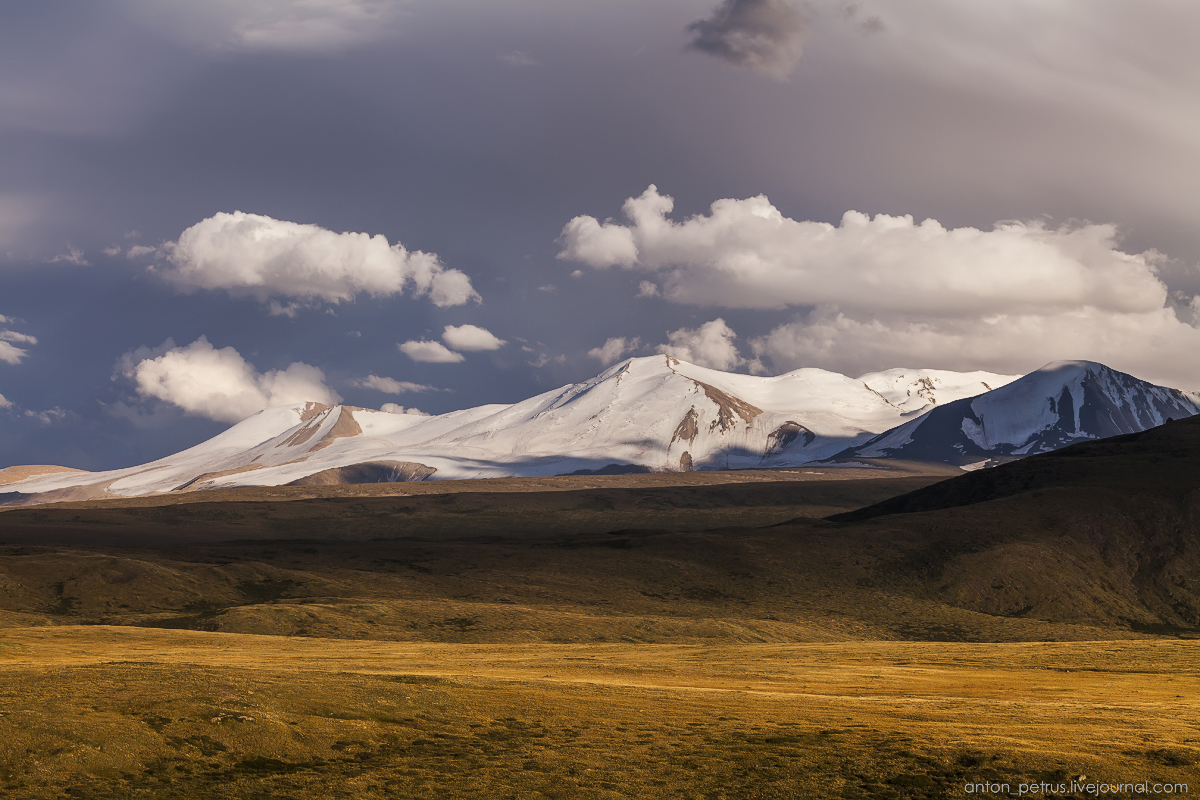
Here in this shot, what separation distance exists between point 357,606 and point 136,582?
3359 cm

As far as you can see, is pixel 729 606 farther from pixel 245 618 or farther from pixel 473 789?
pixel 473 789

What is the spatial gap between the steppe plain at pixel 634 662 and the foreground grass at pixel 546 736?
17 cm

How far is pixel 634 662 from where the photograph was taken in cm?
7812

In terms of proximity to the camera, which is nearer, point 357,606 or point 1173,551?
point 357,606

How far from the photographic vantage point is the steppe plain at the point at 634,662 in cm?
3303

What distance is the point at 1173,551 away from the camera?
544 ft

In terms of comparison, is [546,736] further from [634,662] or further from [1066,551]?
[1066,551]

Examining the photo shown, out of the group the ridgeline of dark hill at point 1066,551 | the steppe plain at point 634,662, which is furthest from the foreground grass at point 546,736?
the ridgeline of dark hill at point 1066,551

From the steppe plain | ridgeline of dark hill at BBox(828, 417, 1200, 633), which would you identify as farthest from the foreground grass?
ridgeline of dark hill at BBox(828, 417, 1200, 633)

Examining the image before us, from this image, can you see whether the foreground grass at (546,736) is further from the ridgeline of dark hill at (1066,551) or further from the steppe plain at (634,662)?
the ridgeline of dark hill at (1066,551)

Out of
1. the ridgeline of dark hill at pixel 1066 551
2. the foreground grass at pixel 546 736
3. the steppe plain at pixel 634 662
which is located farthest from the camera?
the ridgeline of dark hill at pixel 1066 551

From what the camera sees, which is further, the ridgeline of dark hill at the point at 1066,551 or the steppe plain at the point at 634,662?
the ridgeline of dark hill at the point at 1066,551

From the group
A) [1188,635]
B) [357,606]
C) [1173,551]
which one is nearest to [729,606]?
[357,606]

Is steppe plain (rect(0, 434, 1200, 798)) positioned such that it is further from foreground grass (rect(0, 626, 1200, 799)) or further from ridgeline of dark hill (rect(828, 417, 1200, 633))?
ridgeline of dark hill (rect(828, 417, 1200, 633))
